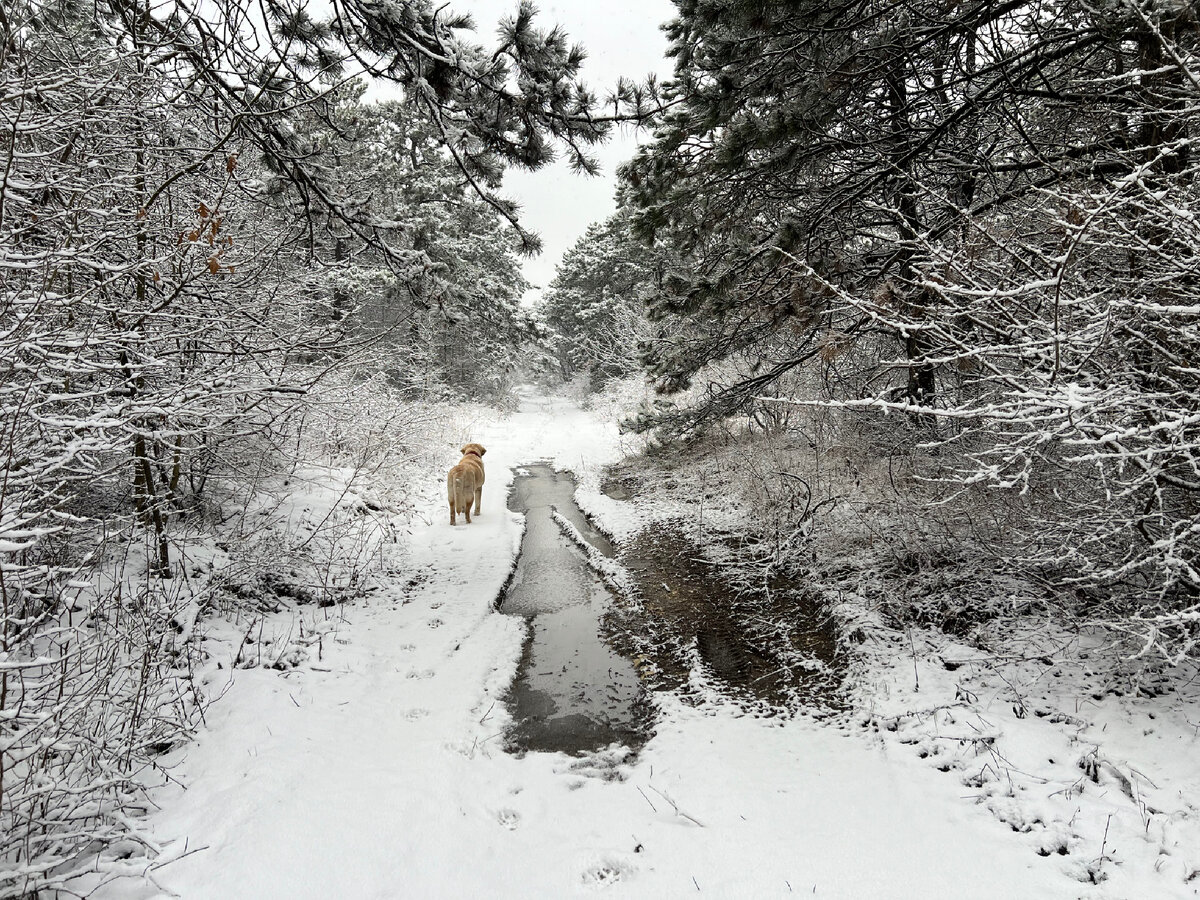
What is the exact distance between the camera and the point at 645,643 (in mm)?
5332

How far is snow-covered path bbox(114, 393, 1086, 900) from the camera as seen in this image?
8.36 ft

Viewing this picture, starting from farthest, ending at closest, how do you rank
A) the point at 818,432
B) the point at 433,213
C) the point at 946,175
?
the point at 433,213, the point at 818,432, the point at 946,175

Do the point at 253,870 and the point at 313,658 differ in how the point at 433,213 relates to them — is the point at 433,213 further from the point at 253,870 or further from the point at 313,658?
the point at 253,870

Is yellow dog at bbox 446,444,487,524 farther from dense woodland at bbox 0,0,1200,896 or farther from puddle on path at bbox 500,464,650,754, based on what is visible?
dense woodland at bbox 0,0,1200,896

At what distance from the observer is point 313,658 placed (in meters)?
4.55

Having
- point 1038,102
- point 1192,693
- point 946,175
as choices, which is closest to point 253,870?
point 1192,693

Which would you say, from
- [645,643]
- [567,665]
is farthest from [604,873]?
[645,643]

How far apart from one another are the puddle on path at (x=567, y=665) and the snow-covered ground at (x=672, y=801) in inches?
8.4

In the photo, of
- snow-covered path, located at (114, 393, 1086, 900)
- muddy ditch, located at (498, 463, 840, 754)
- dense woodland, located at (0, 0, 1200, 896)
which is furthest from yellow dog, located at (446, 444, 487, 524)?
snow-covered path, located at (114, 393, 1086, 900)

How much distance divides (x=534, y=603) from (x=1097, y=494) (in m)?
5.04

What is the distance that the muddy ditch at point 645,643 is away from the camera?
4.20m

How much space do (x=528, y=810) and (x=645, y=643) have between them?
2.34 metres

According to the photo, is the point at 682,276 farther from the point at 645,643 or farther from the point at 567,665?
the point at 567,665

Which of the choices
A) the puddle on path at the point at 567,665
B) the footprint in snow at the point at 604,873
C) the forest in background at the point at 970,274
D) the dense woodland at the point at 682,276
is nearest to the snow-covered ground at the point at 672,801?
the footprint in snow at the point at 604,873
